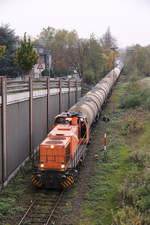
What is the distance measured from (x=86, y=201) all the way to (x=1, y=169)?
4.40 meters

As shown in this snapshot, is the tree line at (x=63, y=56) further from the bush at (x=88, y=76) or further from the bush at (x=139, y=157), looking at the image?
the bush at (x=139, y=157)

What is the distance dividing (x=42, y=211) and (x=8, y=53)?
3786 centimetres

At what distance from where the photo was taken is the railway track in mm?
9470

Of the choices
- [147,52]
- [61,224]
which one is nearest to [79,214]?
[61,224]

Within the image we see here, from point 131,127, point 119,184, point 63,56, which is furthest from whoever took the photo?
point 63,56

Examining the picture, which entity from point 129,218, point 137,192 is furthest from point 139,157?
point 129,218

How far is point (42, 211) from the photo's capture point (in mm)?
10234

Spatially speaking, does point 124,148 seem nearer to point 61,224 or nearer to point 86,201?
point 86,201

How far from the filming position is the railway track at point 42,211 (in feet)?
31.1

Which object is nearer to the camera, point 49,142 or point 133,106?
point 49,142

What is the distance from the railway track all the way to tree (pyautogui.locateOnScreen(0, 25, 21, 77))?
35.0 m

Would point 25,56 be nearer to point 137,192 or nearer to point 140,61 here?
point 137,192

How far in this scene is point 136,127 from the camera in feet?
72.9

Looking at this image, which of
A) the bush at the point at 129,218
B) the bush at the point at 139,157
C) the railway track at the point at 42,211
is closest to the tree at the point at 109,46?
the bush at the point at 139,157
